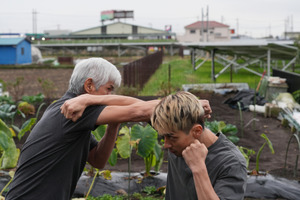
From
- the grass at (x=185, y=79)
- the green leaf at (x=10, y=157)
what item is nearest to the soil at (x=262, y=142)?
the grass at (x=185, y=79)

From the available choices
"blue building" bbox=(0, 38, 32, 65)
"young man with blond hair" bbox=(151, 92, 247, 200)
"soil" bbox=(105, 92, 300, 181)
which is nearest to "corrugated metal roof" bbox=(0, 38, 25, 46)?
"blue building" bbox=(0, 38, 32, 65)

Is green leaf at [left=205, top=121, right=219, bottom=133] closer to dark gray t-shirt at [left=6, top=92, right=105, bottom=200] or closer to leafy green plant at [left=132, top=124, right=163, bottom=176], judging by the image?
leafy green plant at [left=132, top=124, right=163, bottom=176]

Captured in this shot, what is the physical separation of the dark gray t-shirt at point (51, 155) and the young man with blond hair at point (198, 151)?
0.52m

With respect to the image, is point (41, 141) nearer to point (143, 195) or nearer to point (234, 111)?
point (143, 195)

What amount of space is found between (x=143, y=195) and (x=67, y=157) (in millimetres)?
3190

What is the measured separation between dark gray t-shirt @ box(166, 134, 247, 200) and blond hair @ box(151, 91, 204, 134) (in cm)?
20

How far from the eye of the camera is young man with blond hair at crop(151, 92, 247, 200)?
1704mm

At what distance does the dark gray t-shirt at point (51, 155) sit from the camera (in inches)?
85.2

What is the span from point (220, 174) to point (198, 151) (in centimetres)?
17

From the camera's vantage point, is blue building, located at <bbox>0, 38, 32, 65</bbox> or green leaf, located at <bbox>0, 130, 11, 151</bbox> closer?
green leaf, located at <bbox>0, 130, 11, 151</bbox>

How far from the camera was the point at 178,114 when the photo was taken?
172cm

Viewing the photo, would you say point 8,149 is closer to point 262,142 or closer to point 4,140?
point 4,140

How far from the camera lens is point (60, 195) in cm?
228

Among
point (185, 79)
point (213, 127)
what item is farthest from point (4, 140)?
point (185, 79)
